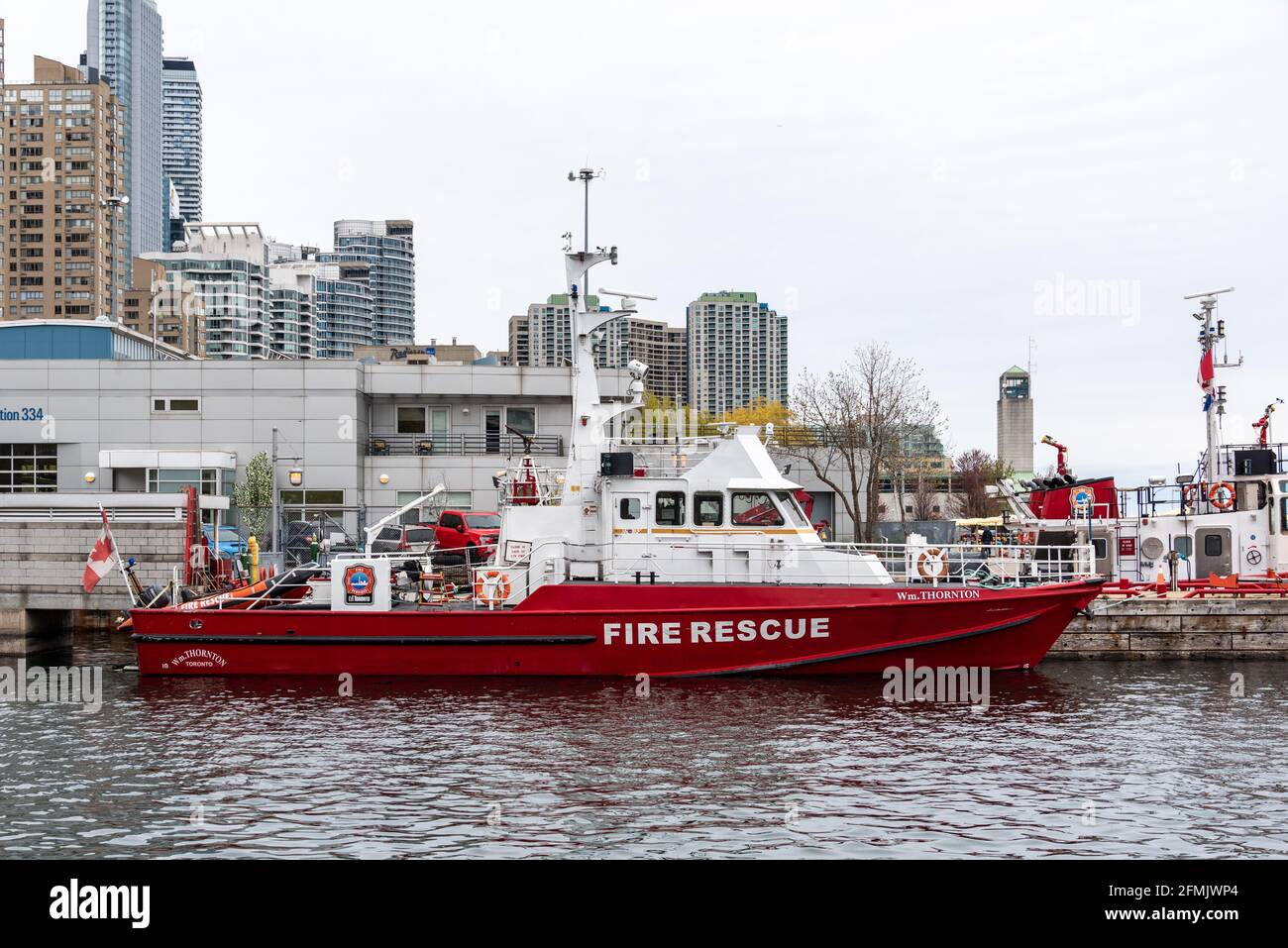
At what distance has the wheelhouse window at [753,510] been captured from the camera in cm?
2258

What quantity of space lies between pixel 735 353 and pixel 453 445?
320 ft

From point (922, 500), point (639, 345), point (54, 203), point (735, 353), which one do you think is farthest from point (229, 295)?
point (922, 500)

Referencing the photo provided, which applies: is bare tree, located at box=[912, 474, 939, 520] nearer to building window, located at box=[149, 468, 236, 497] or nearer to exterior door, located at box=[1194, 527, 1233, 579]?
exterior door, located at box=[1194, 527, 1233, 579]

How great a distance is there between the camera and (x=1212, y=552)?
96.2 feet

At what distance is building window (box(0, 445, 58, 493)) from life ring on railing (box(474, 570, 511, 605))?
26353mm

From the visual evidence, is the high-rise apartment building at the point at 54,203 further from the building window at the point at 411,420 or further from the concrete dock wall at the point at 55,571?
the concrete dock wall at the point at 55,571

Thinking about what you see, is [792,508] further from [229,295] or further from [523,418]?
[229,295]

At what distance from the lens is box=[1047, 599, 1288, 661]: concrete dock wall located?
2606 centimetres

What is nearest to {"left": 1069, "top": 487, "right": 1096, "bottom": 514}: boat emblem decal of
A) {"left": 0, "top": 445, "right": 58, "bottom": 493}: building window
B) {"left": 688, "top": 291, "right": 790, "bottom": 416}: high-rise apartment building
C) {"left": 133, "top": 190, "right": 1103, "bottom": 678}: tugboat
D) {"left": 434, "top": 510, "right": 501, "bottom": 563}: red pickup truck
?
{"left": 133, "top": 190, "right": 1103, "bottom": 678}: tugboat
